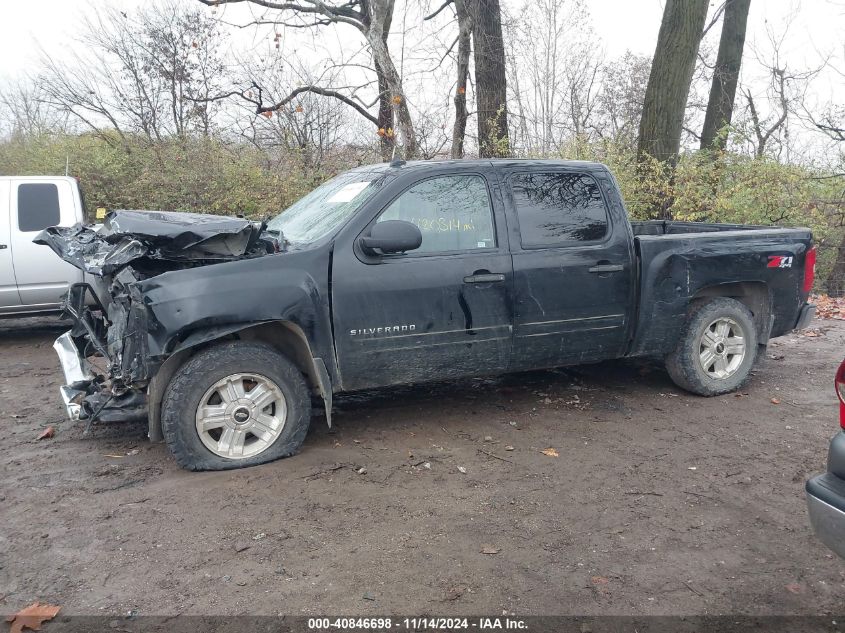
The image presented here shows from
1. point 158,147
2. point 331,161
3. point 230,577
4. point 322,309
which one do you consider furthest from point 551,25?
point 230,577

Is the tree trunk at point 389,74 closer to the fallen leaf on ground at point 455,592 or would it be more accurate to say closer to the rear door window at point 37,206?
the rear door window at point 37,206

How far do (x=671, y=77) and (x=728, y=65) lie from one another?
586cm

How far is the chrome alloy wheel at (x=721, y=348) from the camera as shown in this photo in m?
5.52

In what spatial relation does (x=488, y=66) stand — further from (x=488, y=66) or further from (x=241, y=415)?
(x=241, y=415)

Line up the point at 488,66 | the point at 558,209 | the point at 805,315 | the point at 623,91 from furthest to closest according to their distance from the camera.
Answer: the point at 623,91 → the point at 488,66 → the point at 805,315 → the point at 558,209

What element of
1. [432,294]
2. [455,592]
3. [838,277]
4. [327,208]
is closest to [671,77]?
[838,277]

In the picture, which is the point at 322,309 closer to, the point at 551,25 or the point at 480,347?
the point at 480,347

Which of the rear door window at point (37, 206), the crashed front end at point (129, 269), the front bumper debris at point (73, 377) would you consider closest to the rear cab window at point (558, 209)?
the crashed front end at point (129, 269)

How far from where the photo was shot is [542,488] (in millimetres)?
3924

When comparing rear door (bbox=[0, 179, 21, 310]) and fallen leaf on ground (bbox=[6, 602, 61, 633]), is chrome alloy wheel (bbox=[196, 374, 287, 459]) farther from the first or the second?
rear door (bbox=[0, 179, 21, 310])

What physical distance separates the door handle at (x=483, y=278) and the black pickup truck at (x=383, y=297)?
11 mm

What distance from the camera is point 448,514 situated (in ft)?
11.8

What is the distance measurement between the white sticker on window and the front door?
1.13 ft

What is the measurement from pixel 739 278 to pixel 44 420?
5.78 m
